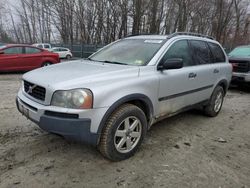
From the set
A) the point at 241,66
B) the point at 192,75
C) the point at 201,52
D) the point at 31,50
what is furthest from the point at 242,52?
the point at 31,50

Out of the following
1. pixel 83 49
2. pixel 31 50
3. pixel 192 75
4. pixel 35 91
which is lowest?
pixel 83 49

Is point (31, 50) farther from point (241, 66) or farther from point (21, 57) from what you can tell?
point (241, 66)

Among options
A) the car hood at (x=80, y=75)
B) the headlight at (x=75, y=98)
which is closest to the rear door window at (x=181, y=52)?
the car hood at (x=80, y=75)

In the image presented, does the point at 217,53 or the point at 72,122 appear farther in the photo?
the point at 217,53

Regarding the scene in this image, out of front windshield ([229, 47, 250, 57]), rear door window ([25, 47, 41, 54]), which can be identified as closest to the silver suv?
front windshield ([229, 47, 250, 57])

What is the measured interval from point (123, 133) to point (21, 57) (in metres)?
8.79

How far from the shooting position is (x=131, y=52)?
3898mm

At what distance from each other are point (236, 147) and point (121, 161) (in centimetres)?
189

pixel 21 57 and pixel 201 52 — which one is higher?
pixel 201 52

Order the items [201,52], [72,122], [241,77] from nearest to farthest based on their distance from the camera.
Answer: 1. [72,122]
2. [201,52]
3. [241,77]

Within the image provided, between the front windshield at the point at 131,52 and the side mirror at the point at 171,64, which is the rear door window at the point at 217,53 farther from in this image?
the side mirror at the point at 171,64

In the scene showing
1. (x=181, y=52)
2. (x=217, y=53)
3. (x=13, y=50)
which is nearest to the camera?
(x=181, y=52)

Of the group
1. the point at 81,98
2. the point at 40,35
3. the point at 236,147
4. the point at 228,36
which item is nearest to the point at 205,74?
the point at 236,147

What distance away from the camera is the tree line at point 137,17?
900 inches
